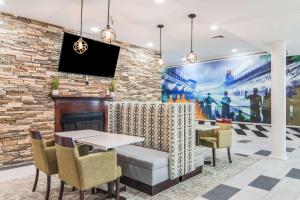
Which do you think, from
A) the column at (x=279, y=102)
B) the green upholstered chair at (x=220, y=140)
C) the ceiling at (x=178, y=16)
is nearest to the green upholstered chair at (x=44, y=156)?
the ceiling at (x=178, y=16)

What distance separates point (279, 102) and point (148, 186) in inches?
151

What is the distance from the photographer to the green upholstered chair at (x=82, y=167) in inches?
97.0

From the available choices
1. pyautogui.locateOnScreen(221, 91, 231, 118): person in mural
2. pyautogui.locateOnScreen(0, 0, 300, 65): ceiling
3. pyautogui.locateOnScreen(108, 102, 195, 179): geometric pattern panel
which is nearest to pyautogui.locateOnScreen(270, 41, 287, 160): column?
pyautogui.locateOnScreen(0, 0, 300, 65): ceiling

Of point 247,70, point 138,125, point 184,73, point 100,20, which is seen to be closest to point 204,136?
point 138,125

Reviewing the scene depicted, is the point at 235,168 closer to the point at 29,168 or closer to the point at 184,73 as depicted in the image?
the point at 29,168

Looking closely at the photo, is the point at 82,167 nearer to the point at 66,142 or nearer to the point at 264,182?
the point at 66,142

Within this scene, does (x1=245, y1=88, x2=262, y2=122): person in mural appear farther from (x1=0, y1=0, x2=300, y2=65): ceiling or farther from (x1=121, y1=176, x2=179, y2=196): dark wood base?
(x1=121, y1=176, x2=179, y2=196): dark wood base

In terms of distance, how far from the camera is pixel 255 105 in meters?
8.38

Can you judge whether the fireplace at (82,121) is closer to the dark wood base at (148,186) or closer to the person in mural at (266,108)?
the dark wood base at (148,186)

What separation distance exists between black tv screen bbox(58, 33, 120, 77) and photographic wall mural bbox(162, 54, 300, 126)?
476 cm

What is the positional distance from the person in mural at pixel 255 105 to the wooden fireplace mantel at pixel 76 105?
17.9 ft

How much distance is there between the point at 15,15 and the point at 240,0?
14.7 ft

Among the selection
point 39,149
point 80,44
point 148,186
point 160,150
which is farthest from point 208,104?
point 39,149

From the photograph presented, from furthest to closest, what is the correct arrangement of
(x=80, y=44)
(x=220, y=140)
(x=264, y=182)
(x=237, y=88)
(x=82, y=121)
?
1. (x=237, y=88)
2. (x=82, y=121)
3. (x=220, y=140)
4. (x=80, y=44)
5. (x=264, y=182)
